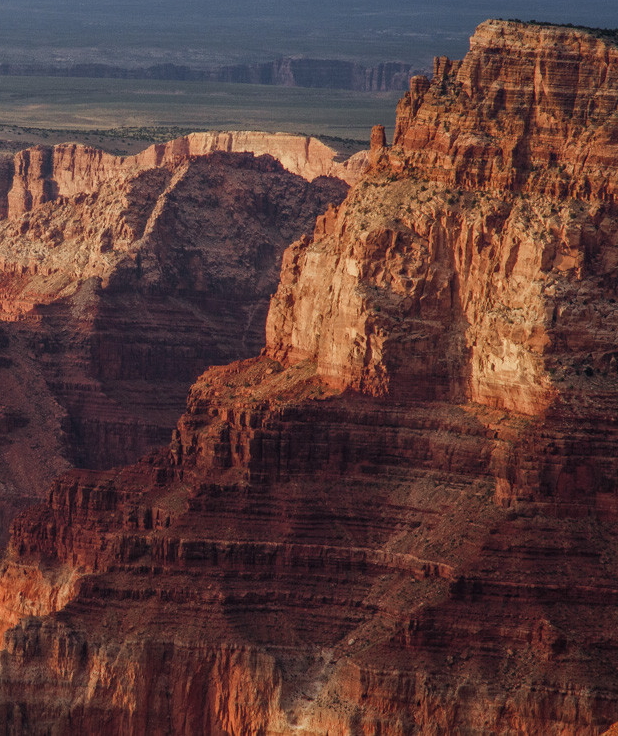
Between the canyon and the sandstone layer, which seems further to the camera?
the sandstone layer

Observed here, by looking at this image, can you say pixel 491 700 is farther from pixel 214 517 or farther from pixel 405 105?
pixel 405 105

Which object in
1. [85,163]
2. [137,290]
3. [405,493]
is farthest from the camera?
[85,163]

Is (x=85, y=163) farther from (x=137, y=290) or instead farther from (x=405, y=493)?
(x=405, y=493)

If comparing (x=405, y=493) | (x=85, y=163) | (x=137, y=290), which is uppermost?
(x=85, y=163)

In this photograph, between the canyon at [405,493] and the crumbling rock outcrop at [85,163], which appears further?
the crumbling rock outcrop at [85,163]

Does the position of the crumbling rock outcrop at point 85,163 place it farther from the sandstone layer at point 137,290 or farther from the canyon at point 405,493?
the canyon at point 405,493

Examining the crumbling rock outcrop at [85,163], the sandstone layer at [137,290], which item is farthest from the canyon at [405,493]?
the crumbling rock outcrop at [85,163]

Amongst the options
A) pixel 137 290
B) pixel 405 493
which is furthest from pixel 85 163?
pixel 405 493

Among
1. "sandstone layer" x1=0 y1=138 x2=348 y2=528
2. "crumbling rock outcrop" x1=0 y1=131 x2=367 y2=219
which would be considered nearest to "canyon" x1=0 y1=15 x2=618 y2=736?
"sandstone layer" x1=0 y1=138 x2=348 y2=528

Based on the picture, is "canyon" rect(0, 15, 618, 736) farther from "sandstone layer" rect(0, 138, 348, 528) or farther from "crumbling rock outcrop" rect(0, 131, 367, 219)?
"crumbling rock outcrop" rect(0, 131, 367, 219)
